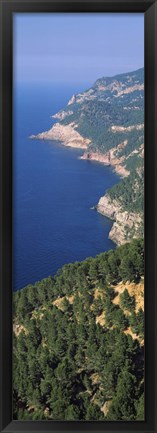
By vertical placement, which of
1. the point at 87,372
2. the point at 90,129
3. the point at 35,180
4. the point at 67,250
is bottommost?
the point at 87,372

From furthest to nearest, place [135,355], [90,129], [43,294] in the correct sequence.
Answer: [90,129] < [43,294] < [135,355]

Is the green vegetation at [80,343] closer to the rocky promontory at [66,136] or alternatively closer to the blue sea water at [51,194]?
the blue sea water at [51,194]

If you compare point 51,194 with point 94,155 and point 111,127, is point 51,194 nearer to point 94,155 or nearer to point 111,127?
point 94,155

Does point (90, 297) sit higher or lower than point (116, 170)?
lower

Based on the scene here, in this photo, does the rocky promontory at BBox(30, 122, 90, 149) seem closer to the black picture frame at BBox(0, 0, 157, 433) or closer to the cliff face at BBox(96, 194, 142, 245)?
the cliff face at BBox(96, 194, 142, 245)

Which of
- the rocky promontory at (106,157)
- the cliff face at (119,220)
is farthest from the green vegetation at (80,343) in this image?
the rocky promontory at (106,157)

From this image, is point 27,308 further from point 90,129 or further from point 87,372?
point 90,129

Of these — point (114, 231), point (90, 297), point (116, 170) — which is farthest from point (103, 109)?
point (90, 297)
